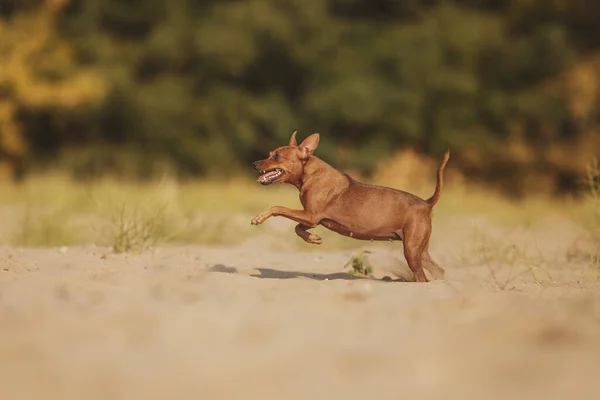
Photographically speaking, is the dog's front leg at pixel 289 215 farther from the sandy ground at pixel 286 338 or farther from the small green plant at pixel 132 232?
the small green plant at pixel 132 232

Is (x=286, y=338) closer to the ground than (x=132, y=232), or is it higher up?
closer to the ground

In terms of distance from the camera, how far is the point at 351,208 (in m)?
5.52

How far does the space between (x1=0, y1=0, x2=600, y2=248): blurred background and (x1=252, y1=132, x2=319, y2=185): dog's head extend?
14.5 metres

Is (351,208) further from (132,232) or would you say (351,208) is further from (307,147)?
(132,232)

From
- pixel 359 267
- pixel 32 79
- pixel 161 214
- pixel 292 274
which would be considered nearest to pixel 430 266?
pixel 359 267

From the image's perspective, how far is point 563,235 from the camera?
974 cm

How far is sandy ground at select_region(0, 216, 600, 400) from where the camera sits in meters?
2.79

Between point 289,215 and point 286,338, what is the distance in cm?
209

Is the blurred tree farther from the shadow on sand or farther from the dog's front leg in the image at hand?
the dog's front leg

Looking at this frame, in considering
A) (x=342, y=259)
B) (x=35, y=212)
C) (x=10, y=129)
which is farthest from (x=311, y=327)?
(x=10, y=129)

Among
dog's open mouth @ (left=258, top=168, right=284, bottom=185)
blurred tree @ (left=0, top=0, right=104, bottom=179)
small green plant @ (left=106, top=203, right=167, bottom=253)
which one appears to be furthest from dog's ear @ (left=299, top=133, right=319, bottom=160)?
blurred tree @ (left=0, top=0, right=104, bottom=179)

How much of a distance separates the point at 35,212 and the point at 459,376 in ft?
23.9

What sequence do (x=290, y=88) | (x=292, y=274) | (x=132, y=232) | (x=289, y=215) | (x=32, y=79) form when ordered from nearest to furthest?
(x=289, y=215), (x=292, y=274), (x=132, y=232), (x=32, y=79), (x=290, y=88)

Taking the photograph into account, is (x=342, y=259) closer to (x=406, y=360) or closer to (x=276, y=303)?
(x=276, y=303)
